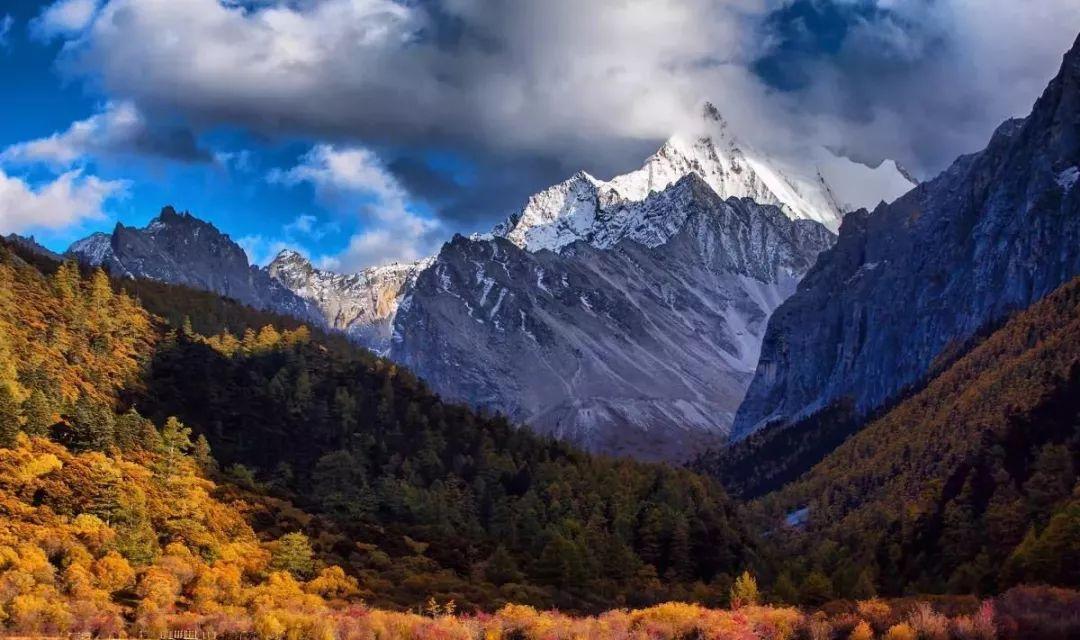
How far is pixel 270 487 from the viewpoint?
396 feet

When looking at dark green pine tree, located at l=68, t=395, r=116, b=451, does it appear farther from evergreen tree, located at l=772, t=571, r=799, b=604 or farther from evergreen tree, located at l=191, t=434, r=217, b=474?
evergreen tree, located at l=772, t=571, r=799, b=604

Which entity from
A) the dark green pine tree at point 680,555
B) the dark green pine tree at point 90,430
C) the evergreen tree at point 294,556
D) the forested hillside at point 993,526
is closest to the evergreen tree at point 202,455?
the dark green pine tree at point 90,430

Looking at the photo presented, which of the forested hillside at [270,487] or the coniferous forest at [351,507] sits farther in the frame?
the forested hillside at [270,487]

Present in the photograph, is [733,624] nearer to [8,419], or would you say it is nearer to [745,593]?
[745,593]

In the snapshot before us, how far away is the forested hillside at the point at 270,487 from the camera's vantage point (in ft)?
262

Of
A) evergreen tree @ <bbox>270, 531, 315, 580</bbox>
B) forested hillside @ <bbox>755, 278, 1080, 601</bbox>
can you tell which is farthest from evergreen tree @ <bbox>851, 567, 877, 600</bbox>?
evergreen tree @ <bbox>270, 531, 315, 580</bbox>

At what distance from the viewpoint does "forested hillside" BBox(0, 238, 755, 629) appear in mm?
79938

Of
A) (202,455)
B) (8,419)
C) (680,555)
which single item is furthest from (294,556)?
(680,555)

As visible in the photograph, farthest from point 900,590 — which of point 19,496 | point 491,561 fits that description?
point 19,496

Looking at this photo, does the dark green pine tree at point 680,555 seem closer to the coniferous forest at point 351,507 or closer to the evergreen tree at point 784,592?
the coniferous forest at point 351,507

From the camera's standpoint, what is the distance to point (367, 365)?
180125 mm

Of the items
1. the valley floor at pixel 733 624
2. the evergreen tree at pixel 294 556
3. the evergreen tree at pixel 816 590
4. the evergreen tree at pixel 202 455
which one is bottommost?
the valley floor at pixel 733 624

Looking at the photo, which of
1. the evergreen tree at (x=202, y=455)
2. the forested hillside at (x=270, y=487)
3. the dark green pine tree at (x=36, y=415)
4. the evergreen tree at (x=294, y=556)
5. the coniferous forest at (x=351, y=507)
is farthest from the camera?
the evergreen tree at (x=202, y=455)

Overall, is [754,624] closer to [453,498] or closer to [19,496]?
[19,496]
